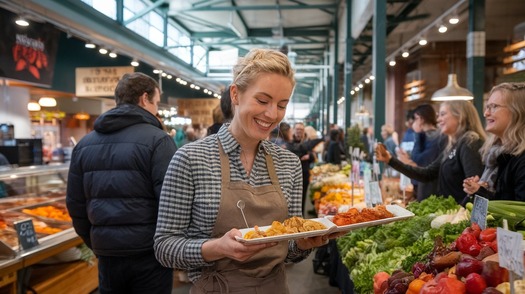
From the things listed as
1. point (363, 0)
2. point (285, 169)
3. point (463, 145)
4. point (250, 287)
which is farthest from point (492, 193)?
point (363, 0)

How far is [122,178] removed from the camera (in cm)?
260

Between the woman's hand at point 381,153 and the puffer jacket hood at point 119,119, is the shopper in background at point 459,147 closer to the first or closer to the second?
the woman's hand at point 381,153

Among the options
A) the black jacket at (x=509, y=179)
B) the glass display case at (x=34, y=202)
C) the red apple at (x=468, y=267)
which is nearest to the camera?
the red apple at (x=468, y=267)

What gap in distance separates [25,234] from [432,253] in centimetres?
310

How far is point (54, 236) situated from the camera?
405 centimetres

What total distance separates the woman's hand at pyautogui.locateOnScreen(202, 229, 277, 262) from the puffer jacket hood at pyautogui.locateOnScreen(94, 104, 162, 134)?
1.40 meters

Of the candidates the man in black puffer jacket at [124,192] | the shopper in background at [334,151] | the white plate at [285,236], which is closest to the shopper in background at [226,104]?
the man in black puffer jacket at [124,192]

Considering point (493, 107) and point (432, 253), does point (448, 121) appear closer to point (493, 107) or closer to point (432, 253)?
point (493, 107)

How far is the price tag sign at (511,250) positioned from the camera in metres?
1.27

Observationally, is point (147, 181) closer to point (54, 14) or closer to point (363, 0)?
point (54, 14)

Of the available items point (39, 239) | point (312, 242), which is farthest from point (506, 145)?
point (39, 239)

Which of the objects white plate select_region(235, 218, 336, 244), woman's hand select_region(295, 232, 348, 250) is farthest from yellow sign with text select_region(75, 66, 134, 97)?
white plate select_region(235, 218, 336, 244)

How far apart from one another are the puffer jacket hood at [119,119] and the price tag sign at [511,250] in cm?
208

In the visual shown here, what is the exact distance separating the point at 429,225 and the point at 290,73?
191cm
